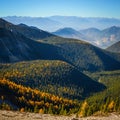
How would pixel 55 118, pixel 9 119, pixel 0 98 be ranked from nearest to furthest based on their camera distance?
1. pixel 9 119
2. pixel 55 118
3. pixel 0 98

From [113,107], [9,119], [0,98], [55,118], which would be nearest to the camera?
[9,119]

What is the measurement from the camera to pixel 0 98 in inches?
7407

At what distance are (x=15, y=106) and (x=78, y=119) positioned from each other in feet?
334

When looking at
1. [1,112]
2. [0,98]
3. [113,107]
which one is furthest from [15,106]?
[1,112]

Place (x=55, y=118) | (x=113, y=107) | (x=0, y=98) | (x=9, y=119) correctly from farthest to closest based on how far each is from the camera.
→ (x=0, y=98) < (x=113, y=107) < (x=55, y=118) < (x=9, y=119)

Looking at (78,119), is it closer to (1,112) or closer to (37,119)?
(37,119)

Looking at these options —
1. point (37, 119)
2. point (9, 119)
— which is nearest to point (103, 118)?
point (37, 119)

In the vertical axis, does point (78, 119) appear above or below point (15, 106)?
above

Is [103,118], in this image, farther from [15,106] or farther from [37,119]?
[15,106]

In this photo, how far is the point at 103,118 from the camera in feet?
341

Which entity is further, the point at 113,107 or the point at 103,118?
the point at 113,107

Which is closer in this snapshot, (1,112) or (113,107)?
(1,112)

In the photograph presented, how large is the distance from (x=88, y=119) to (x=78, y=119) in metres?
3.63

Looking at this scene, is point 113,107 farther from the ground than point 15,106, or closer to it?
farther from the ground
